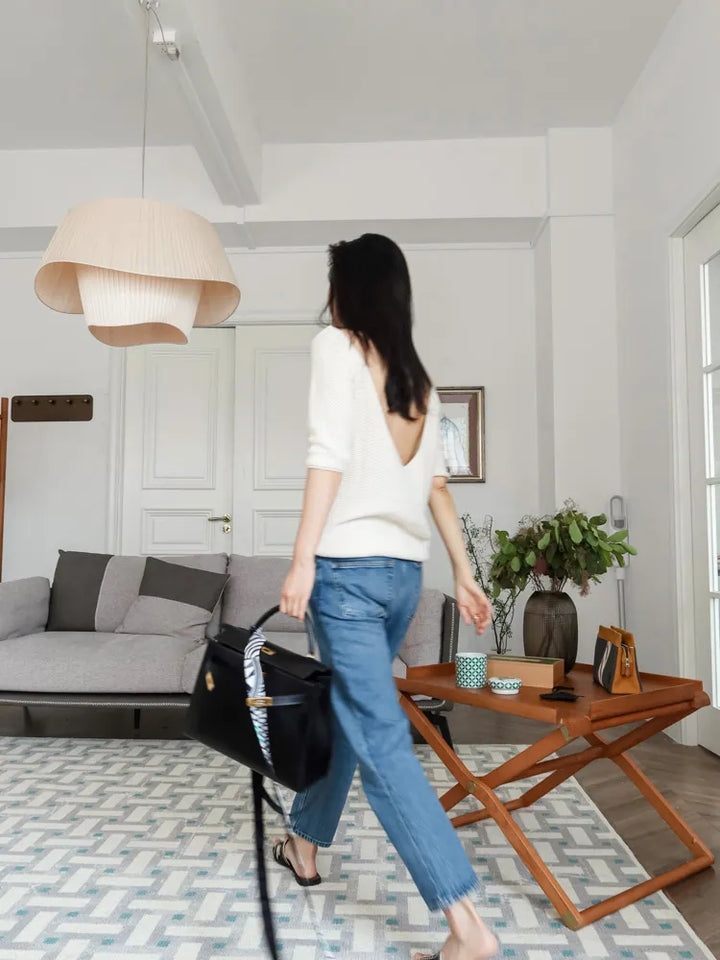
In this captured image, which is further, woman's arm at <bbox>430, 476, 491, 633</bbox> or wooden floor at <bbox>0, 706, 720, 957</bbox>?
wooden floor at <bbox>0, 706, 720, 957</bbox>

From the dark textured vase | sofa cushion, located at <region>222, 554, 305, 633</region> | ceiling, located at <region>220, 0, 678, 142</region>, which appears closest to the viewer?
the dark textured vase

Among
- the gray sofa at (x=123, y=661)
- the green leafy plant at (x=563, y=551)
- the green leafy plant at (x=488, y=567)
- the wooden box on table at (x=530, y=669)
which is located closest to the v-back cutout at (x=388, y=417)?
the wooden box on table at (x=530, y=669)

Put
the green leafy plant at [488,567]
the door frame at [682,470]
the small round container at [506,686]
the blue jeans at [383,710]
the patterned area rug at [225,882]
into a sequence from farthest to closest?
the green leafy plant at [488,567]
the door frame at [682,470]
the small round container at [506,686]
the patterned area rug at [225,882]
the blue jeans at [383,710]

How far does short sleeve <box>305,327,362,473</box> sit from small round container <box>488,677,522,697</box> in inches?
33.0

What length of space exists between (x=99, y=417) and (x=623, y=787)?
4073 mm

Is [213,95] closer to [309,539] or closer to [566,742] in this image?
[309,539]

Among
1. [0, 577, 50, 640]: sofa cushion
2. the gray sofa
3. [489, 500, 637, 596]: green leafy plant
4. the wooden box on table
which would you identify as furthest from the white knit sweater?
[0, 577, 50, 640]: sofa cushion

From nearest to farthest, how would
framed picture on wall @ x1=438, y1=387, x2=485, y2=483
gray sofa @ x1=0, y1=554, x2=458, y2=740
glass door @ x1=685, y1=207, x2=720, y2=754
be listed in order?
1. gray sofa @ x1=0, y1=554, x2=458, y2=740
2. glass door @ x1=685, y1=207, x2=720, y2=754
3. framed picture on wall @ x1=438, y1=387, x2=485, y2=483

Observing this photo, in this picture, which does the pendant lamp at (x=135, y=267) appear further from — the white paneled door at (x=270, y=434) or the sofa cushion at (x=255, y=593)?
the white paneled door at (x=270, y=434)

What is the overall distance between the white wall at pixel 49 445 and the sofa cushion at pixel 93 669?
212 centimetres

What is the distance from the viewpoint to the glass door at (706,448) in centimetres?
338

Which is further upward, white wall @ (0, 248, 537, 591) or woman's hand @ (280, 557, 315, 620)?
white wall @ (0, 248, 537, 591)

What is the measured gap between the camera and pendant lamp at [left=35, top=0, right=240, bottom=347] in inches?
85.9

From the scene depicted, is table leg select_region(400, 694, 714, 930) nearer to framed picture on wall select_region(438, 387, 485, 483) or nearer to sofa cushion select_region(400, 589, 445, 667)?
sofa cushion select_region(400, 589, 445, 667)
